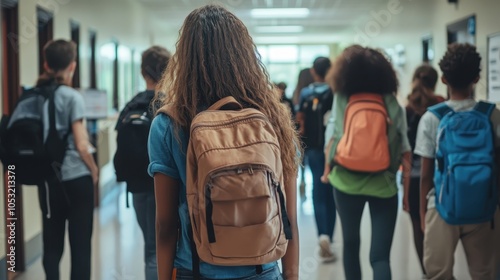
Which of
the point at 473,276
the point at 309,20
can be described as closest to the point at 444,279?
the point at 473,276

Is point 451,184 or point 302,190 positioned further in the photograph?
point 302,190

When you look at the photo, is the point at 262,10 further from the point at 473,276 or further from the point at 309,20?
the point at 473,276

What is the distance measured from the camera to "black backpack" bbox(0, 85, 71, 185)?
2.64 metres

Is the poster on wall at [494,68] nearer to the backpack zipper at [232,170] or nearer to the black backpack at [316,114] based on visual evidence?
the black backpack at [316,114]

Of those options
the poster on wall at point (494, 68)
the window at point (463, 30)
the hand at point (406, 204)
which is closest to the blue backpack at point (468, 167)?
the hand at point (406, 204)

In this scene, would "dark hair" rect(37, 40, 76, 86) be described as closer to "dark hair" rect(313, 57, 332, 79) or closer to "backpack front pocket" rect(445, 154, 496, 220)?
"backpack front pocket" rect(445, 154, 496, 220)

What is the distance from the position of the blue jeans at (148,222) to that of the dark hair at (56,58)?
2.41 feet

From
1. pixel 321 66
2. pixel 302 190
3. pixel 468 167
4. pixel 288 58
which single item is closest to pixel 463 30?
pixel 321 66

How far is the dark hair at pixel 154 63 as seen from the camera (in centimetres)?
256

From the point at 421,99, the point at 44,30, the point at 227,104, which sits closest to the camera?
the point at 227,104

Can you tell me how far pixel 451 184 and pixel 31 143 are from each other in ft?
6.11

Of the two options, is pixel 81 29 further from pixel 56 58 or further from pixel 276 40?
pixel 276 40

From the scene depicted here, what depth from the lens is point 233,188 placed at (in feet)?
3.91

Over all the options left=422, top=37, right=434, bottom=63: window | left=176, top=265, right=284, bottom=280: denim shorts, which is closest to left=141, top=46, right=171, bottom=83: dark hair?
left=176, top=265, right=284, bottom=280: denim shorts
